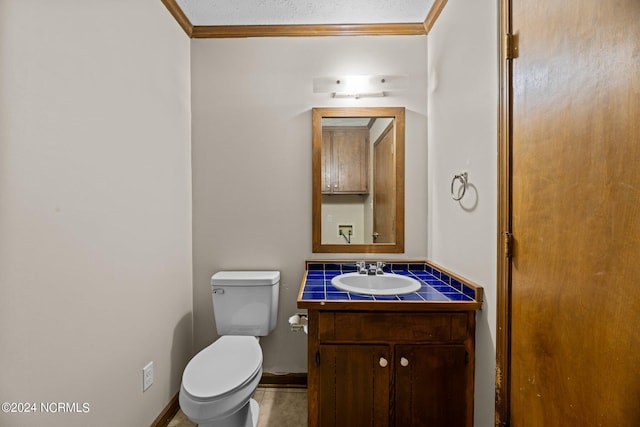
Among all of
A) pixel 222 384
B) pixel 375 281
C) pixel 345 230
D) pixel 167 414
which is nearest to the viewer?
pixel 222 384

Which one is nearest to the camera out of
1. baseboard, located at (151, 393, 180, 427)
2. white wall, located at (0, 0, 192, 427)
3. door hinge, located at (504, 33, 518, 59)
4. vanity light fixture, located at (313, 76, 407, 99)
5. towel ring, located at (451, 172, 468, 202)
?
white wall, located at (0, 0, 192, 427)

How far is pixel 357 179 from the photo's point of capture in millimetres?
1916

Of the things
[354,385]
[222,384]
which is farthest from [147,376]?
[354,385]

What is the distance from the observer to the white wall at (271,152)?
193 centimetres

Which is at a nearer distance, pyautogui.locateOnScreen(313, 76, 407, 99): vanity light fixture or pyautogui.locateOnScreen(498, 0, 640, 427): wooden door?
pyautogui.locateOnScreen(498, 0, 640, 427): wooden door

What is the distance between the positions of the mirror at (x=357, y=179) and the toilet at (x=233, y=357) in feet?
1.73

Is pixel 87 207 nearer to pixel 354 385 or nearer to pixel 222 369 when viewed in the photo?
pixel 222 369

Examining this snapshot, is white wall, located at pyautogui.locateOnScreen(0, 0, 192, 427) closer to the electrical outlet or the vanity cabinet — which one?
the electrical outlet

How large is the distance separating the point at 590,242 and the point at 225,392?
55.8 inches

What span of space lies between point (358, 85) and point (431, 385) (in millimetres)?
1791

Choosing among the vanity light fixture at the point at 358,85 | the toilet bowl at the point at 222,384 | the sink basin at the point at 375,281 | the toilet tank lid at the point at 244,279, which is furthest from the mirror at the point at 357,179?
the toilet bowl at the point at 222,384

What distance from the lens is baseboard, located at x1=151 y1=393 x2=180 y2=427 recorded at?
1541 millimetres

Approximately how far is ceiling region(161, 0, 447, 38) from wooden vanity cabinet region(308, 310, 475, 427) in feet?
5.90

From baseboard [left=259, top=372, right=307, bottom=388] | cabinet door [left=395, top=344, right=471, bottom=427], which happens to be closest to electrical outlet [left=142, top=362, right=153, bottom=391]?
baseboard [left=259, top=372, right=307, bottom=388]
